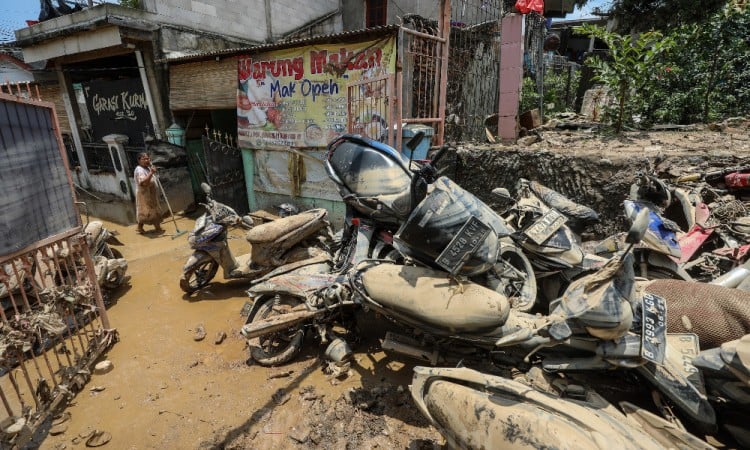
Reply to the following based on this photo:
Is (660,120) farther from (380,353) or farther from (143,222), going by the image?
(143,222)

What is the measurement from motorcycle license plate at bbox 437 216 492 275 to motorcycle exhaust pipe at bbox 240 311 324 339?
1452mm

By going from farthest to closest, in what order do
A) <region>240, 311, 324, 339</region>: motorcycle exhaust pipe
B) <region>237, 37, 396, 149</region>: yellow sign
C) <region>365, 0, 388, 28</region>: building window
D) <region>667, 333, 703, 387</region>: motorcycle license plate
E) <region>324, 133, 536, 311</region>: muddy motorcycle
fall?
1. <region>365, 0, 388, 28</region>: building window
2. <region>237, 37, 396, 149</region>: yellow sign
3. <region>240, 311, 324, 339</region>: motorcycle exhaust pipe
4. <region>324, 133, 536, 311</region>: muddy motorcycle
5. <region>667, 333, 703, 387</region>: motorcycle license plate

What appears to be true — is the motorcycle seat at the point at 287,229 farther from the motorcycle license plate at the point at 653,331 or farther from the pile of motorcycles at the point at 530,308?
the motorcycle license plate at the point at 653,331

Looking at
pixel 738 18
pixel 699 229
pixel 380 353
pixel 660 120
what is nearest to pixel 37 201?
pixel 380 353

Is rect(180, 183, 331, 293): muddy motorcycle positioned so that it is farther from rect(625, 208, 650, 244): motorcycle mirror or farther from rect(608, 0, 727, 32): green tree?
rect(608, 0, 727, 32): green tree

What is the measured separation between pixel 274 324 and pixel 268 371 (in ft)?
1.63

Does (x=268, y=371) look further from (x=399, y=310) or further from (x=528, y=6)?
(x=528, y=6)

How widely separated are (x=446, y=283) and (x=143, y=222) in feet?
24.0

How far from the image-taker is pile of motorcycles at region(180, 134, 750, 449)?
1794mm

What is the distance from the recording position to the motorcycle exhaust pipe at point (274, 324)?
121 inches

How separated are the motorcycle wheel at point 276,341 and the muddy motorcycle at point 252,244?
95 cm

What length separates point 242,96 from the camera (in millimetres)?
7227

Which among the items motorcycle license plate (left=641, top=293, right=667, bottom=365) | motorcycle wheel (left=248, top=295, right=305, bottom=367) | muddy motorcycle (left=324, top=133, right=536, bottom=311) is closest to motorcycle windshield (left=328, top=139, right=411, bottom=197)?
muddy motorcycle (left=324, top=133, right=536, bottom=311)

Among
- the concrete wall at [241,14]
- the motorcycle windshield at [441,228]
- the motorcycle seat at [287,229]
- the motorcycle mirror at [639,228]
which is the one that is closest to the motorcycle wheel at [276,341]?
the motorcycle seat at [287,229]
